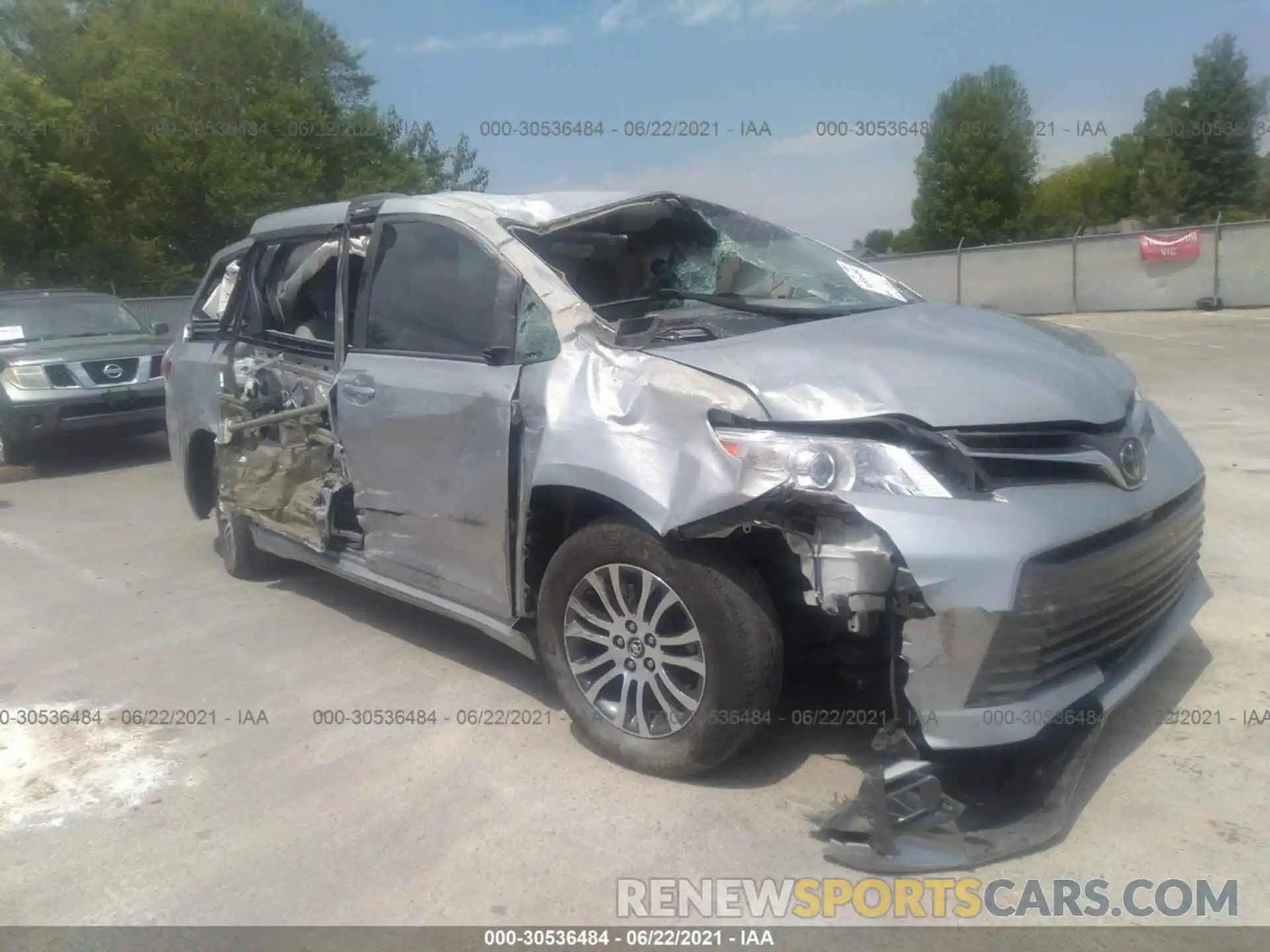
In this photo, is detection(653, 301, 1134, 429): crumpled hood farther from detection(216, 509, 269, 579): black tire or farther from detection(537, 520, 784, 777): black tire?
detection(216, 509, 269, 579): black tire

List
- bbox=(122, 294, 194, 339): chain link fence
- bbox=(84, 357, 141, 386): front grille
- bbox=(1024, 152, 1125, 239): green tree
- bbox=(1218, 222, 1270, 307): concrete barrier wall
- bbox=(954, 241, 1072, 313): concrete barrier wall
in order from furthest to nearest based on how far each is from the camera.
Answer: bbox=(1024, 152, 1125, 239): green tree, bbox=(954, 241, 1072, 313): concrete barrier wall, bbox=(1218, 222, 1270, 307): concrete barrier wall, bbox=(122, 294, 194, 339): chain link fence, bbox=(84, 357, 141, 386): front grille

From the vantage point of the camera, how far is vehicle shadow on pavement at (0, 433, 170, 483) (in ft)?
33.5

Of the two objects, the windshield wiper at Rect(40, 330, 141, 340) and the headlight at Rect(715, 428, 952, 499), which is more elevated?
the windshield wiper at Rect(40, 330, 141, 340)

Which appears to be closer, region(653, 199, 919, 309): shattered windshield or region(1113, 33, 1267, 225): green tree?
region(653, 199, 919, 309): shattered windshield

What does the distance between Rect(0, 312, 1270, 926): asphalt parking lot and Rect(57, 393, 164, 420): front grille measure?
4.45 meters

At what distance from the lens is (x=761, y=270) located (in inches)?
183

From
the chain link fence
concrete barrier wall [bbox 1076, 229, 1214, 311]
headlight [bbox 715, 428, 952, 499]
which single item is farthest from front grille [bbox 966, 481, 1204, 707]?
concrete barrier wall [bbox 1076, 229, 1214, 311]

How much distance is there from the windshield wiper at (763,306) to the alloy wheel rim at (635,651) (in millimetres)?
1286

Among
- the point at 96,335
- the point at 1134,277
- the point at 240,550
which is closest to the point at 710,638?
the point at 240,550

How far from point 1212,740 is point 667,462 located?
2048 mm

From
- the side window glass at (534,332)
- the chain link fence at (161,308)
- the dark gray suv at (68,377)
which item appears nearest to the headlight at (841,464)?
the side window glass at (534,332)

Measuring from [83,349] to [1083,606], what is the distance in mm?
9659

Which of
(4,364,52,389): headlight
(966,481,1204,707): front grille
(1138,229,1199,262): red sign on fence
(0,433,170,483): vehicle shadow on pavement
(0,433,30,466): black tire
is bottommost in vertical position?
(0,433,170,483): vehicle shadow on pavement

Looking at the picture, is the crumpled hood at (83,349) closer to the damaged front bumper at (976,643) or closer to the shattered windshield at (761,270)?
the shattered windshield at (761,270)
